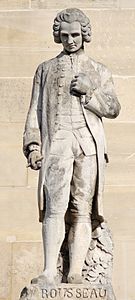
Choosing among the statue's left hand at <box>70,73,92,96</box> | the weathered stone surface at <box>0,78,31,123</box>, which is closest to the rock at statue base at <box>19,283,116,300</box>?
the statue's left hand at <box>70,73,92,96</box>

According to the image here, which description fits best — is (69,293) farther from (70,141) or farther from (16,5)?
(16,5)

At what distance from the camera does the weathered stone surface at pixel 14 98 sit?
1071 cm

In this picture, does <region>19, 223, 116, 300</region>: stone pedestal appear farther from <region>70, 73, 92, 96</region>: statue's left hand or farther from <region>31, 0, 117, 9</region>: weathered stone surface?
<region>31, 0, 117, 9</region>: weathered stone surface

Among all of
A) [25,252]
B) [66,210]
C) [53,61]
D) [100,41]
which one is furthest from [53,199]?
[100,41]

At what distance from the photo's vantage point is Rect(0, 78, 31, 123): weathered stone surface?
10.7 meters

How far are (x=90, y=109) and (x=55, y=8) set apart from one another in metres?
3.50

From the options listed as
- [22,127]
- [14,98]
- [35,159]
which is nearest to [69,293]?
[35,159]

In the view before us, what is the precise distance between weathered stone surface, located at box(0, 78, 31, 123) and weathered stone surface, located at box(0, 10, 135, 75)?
43 cm

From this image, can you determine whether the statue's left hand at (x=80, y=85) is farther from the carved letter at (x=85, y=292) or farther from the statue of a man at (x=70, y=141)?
the carved letter at (x=85, y=292)

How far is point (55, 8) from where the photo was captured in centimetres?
1109

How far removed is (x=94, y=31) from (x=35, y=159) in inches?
145

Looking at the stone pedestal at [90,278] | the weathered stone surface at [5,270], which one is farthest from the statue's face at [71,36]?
the weathered stone surface at [5,270]

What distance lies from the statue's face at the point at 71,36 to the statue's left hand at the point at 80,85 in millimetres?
289

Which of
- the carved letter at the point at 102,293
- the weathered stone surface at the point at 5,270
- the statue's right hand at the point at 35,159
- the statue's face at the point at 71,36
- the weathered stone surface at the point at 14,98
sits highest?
the statue's face at the point at 71,36
